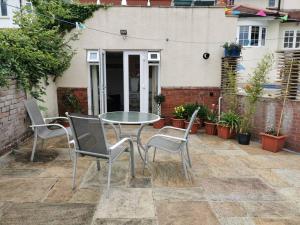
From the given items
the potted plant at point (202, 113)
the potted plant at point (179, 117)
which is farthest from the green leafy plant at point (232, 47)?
the potted plant at point (179, 117)

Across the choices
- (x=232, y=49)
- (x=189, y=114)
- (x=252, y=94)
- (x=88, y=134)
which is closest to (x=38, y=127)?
(x=88, y=134)

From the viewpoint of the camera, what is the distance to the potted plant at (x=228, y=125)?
19.9ft

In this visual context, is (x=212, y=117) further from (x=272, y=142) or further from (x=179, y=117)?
(x=272, y=142)

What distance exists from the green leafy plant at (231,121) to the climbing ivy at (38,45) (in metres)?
4.33

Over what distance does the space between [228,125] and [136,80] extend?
9.85 ft

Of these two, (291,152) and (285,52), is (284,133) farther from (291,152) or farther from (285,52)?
(285,52)

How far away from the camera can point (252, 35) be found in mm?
14820

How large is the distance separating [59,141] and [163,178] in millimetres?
2889

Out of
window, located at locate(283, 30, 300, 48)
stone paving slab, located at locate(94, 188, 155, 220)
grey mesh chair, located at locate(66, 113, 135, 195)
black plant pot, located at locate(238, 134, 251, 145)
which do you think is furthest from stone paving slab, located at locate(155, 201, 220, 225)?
window, located at locate(283, 30, 300, 48)

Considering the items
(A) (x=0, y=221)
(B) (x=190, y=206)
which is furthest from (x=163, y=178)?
(A) (x=0, y=221)

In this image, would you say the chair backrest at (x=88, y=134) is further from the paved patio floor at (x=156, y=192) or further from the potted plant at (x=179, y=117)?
the potted plant at (x=179, y=117)

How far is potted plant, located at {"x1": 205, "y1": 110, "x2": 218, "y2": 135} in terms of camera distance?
657 cm

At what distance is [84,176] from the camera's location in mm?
3766

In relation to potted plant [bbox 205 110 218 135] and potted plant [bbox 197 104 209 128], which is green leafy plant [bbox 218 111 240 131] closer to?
potted plant [bbox 205 110 218 135]
